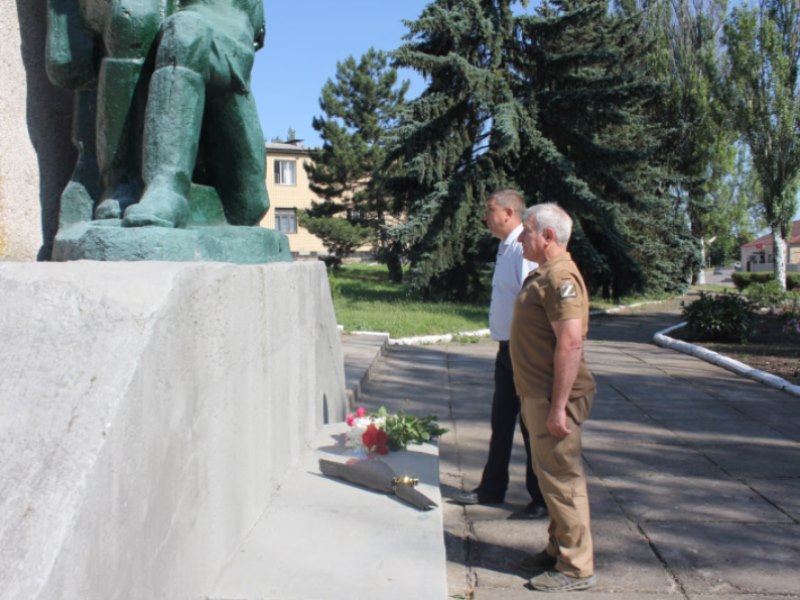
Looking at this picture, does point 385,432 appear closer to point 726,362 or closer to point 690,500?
point 690,500

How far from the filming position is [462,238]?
61.0 feet

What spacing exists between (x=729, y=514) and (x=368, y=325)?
8516 millimetres

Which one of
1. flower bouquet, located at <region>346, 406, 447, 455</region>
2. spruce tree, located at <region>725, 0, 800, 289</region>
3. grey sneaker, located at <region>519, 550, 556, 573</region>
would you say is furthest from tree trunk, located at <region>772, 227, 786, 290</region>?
grey sneaker, located at <region>519, 550, 556, 573</region>

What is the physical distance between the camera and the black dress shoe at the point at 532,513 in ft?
11.8

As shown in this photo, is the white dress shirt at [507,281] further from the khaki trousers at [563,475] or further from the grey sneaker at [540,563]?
the grey sneaker at [540,563]

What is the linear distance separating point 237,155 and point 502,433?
75.2 inches

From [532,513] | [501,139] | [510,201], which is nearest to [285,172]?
[501,139]

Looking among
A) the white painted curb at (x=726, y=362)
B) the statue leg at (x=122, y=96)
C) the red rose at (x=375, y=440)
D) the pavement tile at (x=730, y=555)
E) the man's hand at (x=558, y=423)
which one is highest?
the statue leg at (x=122, y=96)

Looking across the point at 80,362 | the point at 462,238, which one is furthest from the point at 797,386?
the point at 462,238

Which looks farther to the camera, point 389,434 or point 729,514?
point 729,514

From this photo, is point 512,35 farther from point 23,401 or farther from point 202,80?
point 23,401

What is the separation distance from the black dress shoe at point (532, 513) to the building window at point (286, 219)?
43083 millimetres

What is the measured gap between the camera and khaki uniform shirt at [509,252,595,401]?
2.65m

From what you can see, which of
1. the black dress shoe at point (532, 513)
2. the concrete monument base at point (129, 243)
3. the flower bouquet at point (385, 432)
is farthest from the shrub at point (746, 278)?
the concrete monument base at point (129, 243)
